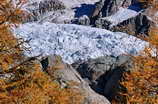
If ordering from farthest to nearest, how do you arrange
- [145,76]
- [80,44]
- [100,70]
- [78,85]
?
[80,44]
[100,70]
[78,85]
[145,76]

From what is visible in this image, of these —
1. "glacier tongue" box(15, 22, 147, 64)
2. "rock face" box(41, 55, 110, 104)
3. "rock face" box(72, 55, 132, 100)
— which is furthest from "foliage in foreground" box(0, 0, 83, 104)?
"glacier tongue" box(15, 22, 147, 64)

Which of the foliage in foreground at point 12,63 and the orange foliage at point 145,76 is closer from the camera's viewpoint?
the foliage in foreground at point 12,63

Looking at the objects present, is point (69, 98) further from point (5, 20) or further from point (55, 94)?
point (5, 20)

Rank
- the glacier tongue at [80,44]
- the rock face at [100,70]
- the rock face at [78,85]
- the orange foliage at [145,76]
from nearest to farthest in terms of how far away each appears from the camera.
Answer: the orange foliage at [145,76] < the rock face at [78,85] < the rock face at [100,70] < the glacier tongue at [80,44]

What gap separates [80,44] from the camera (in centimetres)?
13838

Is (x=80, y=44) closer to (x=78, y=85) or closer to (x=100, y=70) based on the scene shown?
(x=100, y=70)

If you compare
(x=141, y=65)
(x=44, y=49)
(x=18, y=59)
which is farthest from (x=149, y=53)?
(x=44, y=49)

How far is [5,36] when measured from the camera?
10945 mm

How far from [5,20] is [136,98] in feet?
13.3

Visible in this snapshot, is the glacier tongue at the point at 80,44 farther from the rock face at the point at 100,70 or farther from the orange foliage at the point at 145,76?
the orange foliage at the point at 145,76

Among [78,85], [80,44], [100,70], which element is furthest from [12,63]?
[80,44]

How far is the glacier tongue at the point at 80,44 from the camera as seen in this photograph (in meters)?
128

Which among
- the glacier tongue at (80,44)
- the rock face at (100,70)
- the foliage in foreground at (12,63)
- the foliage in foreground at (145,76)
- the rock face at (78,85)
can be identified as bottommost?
the glacier tongue at (80,44)

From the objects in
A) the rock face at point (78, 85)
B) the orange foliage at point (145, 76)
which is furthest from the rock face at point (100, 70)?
the orange foliage at point (145, 76)
